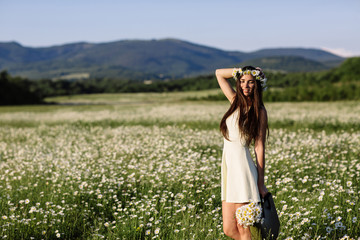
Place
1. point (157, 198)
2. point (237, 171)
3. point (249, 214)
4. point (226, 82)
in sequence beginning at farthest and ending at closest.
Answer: point (157, 198) < point (226, 82) < point (237, 171) < point (249, 214)

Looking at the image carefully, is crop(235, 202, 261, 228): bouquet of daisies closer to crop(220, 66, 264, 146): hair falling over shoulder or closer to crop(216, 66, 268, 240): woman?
crop(216, 66, 268, 240): woman

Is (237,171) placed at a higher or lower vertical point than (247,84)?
lower

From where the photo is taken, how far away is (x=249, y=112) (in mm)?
3748

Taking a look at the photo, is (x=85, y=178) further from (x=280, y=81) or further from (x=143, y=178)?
(x=280, y=81)

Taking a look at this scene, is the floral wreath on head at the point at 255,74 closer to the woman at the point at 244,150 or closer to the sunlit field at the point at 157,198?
the woman at the point at 244,150

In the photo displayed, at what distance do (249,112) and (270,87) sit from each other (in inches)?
1751

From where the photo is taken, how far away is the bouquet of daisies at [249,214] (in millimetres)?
3475

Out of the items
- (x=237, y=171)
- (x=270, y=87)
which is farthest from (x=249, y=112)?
(x=270, y=87)

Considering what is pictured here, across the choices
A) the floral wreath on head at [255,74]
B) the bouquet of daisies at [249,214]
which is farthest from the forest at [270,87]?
the bouquet of daisies at [249,214]

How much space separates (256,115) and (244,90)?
1.11 ft

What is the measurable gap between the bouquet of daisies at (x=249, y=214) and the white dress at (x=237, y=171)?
0.08 meters

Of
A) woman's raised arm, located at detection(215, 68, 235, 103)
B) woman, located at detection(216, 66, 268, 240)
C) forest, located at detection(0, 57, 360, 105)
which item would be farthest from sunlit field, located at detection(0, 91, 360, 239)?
forest, located at detection(0, 57, 360, 105)

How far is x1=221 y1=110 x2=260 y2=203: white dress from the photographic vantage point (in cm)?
361

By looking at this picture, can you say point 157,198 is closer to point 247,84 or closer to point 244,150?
point 244,150
